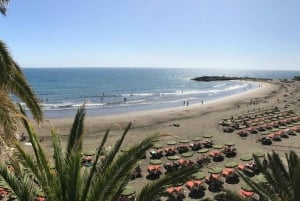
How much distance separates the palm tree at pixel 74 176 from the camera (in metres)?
6.49

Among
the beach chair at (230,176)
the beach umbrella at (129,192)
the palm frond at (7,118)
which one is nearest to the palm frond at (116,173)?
the palm frond at (7,118)

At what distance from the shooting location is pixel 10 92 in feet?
30.8

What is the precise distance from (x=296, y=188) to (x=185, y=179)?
2.62 m

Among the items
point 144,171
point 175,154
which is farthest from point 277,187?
point 175,154

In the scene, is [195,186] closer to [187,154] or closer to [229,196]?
[187,154]

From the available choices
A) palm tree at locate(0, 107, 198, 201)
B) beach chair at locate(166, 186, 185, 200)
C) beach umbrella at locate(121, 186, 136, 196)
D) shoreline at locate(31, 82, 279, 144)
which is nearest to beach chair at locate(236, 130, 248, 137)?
shoreline at locate(31, 82, 279, 144)

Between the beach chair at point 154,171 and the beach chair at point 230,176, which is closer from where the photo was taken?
the beach chair at point 230,176

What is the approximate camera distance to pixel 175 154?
27.6 metres

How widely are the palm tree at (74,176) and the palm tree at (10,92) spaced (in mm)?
928

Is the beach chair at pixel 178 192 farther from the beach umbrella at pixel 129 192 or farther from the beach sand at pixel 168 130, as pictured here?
the beach umbrella at pixel 129 192

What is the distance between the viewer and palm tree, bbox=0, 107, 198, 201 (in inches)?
255

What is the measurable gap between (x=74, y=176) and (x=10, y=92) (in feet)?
13.7

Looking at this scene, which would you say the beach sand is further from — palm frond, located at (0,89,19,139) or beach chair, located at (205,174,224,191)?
palm frond, located at (0,89,19,139)

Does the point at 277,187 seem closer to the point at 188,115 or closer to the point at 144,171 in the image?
the point at 144,171
